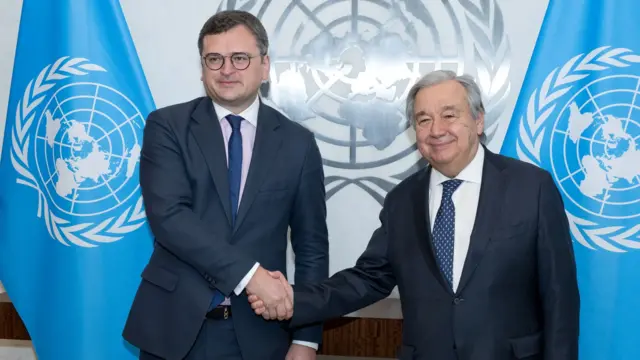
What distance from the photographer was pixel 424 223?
2.08 m

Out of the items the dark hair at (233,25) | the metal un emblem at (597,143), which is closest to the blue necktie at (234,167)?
the dark hair at (233,25)

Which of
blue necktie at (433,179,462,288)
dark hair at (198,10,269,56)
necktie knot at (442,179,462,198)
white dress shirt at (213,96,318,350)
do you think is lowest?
blue necktie at (433,179,462,288)

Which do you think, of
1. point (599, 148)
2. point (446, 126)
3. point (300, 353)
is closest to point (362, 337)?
point (300, 353)

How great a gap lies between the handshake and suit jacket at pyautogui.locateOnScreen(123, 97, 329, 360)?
4cm

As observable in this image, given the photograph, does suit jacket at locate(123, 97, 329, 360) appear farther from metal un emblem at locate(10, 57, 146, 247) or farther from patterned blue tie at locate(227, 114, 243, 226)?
metal un emblem at locate(10, 57, 146, 247)

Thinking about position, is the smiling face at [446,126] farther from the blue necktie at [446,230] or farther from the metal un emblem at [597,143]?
the metal un emblem at [597,143]

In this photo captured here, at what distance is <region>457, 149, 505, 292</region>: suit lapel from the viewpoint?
1.96 metres

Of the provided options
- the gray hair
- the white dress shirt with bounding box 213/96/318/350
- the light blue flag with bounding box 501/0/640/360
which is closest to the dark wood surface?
the light blue flag with bounding box 501/0/640/360

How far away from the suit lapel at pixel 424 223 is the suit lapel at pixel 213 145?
568mm

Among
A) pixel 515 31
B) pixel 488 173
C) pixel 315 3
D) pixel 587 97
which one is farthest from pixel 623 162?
pixel 315 3

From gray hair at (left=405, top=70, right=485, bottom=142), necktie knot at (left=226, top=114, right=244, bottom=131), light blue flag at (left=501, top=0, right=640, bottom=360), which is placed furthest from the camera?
light blue flag at (left=501, top=0, right=640, bottom=360)

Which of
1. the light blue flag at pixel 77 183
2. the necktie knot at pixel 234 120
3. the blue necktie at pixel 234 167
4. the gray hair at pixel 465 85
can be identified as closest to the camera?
the gray hair at pixel 465 85

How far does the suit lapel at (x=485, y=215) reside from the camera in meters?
1.96

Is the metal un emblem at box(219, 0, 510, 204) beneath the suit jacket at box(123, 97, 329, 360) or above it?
above
